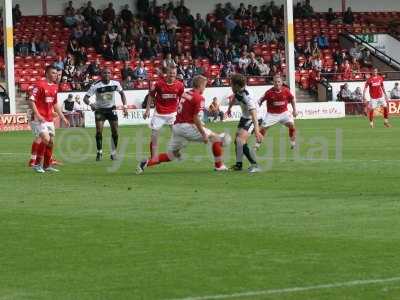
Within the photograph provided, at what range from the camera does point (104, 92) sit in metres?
25.6

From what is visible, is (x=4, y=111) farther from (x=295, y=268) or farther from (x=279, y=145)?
(x=295, y=268)

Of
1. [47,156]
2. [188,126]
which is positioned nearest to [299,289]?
[188,126]

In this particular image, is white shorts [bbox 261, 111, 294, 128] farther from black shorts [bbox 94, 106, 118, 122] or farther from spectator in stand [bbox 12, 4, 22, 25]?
spectator in stand [bbox 12, 4, 22, 25]

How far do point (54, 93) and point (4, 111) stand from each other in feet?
74.3

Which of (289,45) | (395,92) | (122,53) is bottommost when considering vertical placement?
(395,92)

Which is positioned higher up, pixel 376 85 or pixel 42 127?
pixel 376 85

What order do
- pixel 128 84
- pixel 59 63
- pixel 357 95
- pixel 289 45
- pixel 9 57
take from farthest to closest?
pixel 357 95 < pixel 289 45 < pixel 128 84 < pixel 59 63 < pixel 9 57

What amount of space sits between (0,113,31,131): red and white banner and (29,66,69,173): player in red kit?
71.4 ft

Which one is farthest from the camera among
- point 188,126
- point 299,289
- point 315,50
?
point 315,50

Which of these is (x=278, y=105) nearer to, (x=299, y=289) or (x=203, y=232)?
(x=203, y=232)

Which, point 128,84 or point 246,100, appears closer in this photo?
point 246,100

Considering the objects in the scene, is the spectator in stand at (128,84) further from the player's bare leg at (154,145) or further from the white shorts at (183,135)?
the white shorts at (183,135)

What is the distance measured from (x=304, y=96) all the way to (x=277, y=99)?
26.0 meters

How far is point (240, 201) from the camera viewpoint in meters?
15.5
